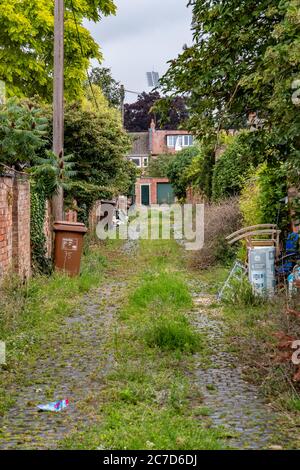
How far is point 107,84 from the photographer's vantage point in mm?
56938

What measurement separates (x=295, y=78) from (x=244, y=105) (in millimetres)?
3489

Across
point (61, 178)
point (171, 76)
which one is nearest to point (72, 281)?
point (61, 178)

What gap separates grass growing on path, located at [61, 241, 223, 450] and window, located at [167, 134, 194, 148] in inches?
2384

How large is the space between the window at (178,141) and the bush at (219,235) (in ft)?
177

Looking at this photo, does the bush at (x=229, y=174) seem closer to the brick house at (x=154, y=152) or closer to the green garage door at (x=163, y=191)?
the brick house at (x=154, y=152)

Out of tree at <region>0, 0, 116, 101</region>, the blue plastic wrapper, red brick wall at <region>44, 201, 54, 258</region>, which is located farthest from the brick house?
the blue plastic wrapper

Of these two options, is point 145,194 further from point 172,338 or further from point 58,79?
point 172,338

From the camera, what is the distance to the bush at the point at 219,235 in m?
17.8

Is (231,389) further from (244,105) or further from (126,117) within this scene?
(126,117)

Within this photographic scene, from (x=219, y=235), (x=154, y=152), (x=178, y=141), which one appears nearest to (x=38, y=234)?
(x=219, y=235)

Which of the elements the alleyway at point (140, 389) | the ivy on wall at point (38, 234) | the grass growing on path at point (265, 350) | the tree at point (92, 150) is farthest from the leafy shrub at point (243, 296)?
the tree at point (92, 150)

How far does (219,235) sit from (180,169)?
2823 centimetres

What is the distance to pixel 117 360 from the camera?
8172 millimetres

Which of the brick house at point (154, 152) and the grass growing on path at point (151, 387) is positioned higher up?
the brick house at point (154, 152)
